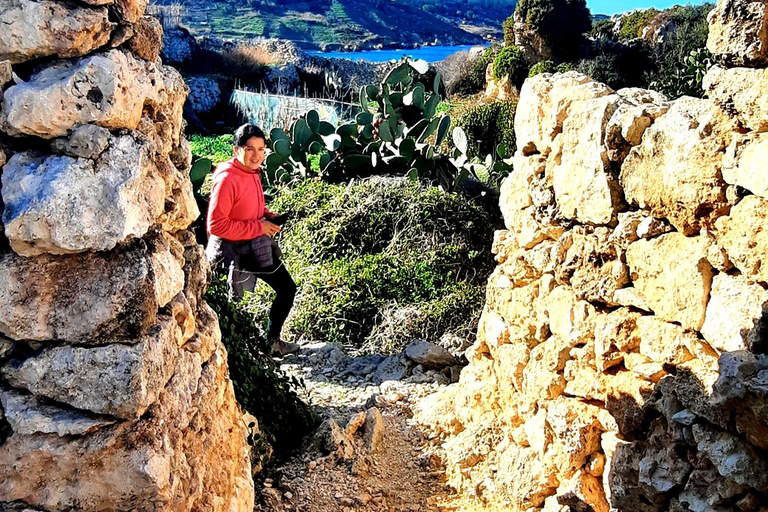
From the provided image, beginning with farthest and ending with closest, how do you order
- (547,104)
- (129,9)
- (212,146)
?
(212,146)
(547,104)
(129,9)

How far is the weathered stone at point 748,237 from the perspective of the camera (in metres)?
2.28

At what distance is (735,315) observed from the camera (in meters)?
2.37

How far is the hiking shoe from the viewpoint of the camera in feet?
17.5

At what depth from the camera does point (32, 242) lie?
1.76 meters

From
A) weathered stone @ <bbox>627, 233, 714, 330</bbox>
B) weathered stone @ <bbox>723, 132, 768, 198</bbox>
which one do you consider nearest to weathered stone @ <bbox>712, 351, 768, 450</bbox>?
→ weathered stone @ <bbox>627, 233, 714, 330</bbox>

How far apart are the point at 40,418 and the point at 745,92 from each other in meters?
2.24

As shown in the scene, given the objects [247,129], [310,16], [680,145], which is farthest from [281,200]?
[310,16]

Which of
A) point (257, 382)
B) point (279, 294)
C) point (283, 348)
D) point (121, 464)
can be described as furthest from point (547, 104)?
point (283, 348)

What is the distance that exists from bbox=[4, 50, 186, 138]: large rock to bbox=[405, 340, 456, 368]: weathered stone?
3303 millimetres

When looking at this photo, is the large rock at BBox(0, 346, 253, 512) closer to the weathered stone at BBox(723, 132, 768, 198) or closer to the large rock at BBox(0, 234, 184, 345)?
the large rock at BBox(0, 234, 184, 345)

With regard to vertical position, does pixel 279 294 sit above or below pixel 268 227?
below

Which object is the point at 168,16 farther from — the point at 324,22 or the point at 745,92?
the point at 745,92

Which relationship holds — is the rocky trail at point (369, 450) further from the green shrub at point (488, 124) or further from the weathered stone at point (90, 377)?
the green shrub at point (488, 124)

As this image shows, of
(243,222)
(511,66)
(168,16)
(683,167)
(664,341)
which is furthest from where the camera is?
(168,16)
